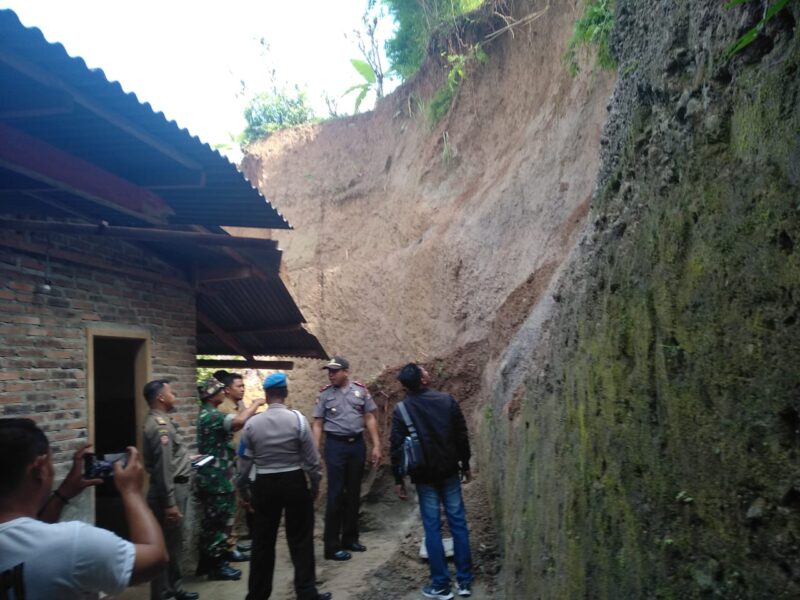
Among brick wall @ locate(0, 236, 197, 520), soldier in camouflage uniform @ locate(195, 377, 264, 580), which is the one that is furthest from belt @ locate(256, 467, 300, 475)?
brick wall @ locate(0, 236, 197, 520)

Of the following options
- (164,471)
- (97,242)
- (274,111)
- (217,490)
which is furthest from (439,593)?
(274,111)

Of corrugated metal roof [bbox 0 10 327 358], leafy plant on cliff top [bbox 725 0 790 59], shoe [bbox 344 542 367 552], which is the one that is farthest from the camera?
shoe [bbox 344 542 367 552]

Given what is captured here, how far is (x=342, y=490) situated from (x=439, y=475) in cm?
204

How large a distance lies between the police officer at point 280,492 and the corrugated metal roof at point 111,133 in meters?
1.89

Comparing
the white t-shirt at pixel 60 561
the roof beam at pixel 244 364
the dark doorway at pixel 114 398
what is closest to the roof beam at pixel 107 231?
the white t-shirt at pixel 60 561

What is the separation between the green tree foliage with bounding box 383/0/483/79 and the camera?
38.7 ft

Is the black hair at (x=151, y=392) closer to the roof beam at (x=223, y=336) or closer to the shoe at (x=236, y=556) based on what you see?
the shoe at (x=236, y=556)

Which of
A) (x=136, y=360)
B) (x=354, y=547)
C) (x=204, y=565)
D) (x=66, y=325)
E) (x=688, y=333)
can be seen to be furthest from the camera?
(x=354, y=547)

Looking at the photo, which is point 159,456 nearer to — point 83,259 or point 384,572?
point 83,259

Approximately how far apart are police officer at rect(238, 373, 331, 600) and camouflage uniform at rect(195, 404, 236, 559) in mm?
1413

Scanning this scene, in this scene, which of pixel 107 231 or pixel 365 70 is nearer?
pixel 107 231

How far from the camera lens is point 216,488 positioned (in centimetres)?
628

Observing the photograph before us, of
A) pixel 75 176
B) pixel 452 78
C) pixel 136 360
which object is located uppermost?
pixel 452 78

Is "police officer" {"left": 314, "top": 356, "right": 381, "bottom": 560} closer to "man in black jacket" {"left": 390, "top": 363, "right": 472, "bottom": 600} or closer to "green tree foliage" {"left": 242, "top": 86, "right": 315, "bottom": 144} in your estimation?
"man in black jacket" {"left": 390, "top": 363, "right": 472, "bottom": 600}
